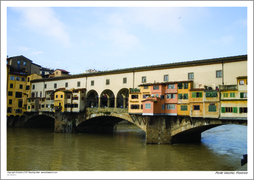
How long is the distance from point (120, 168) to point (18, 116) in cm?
5056

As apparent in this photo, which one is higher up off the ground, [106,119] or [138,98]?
[138,98]

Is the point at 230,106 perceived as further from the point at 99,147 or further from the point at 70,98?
the point at 70,98

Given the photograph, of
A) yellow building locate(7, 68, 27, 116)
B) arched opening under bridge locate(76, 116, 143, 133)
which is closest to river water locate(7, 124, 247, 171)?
arched opening under bridge locate(76, 116, 143, 133)

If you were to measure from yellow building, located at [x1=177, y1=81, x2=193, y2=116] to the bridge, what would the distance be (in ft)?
2.99

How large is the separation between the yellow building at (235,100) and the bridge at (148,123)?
0.94m

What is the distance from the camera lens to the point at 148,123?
117ft

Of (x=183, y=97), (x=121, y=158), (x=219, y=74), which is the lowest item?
(x=121, y=158)

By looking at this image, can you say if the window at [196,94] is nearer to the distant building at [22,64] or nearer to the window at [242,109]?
the window at [242,109]

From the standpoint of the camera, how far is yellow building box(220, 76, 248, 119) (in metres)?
28.5

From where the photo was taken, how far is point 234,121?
2933cm

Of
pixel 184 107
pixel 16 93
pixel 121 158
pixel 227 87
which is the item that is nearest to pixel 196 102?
pixel 184 107

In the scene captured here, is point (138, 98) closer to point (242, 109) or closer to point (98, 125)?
point (242, 109)

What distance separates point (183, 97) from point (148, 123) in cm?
680

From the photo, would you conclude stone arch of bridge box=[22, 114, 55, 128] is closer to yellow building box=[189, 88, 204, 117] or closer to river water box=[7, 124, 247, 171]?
river water box=[7, 124, 247, 171]
